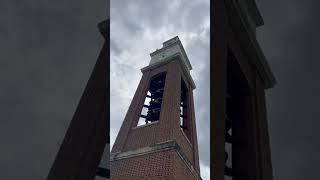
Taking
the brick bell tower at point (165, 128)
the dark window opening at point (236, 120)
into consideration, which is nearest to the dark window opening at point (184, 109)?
the brick bell tower at point (165, 128)

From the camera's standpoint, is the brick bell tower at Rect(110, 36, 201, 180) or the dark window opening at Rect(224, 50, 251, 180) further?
the dark window opening at Rect(224, 50, 251, 180)

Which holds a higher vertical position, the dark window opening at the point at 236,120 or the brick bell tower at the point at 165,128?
the dark window opening at the point at 236,120

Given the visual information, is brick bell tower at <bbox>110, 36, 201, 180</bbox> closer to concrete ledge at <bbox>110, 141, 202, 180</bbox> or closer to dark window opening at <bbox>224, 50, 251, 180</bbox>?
concrete ledge at <bbox>110, 141, 202, 180</bbox>

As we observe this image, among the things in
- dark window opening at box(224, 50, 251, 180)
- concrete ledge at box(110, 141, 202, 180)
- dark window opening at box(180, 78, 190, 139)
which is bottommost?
concrete ledge at box(110, 141, 202, 180)

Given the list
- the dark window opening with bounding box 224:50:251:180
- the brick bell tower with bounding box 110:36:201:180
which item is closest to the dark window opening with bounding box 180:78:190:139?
the brick bell tower with bounding box 110:36:201:180

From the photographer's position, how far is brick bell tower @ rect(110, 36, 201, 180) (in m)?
0.40

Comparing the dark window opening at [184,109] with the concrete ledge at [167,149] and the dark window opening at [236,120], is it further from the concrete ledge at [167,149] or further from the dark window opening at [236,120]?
the dark window opening at [236,120]

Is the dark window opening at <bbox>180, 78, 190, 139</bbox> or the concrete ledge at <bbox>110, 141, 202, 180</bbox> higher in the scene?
the dark window opening at <bbox>180, 78, 190, 139</bbox>

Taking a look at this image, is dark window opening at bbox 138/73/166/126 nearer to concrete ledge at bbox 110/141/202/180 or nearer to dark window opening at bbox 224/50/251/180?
concrete ledge at bbox 110/141/202/180

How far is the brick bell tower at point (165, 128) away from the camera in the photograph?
404 millimetres

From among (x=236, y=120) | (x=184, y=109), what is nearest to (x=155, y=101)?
(x=184, y=109)

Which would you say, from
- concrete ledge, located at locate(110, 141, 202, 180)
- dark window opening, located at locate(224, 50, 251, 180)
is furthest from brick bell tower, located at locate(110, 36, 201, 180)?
dark window opening, located at locate(224, 50, 251, 180)

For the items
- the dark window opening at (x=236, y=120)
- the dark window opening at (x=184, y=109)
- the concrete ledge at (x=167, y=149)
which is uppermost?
the dark window opening at (x=236, y=120)

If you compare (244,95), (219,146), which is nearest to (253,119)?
(244,95)
